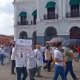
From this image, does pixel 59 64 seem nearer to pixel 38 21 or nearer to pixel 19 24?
pixel 38 21

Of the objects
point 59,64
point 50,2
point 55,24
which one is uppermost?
point 50,2

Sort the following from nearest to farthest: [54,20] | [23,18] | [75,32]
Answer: [75,32] < [54,20] < [23,18]

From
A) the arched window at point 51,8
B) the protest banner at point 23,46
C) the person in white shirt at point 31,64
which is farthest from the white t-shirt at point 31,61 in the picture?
the arched window at point 51,8

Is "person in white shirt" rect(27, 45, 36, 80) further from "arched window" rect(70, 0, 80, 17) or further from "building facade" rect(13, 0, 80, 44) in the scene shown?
"arched window" rect(70, 0, 80, 17)

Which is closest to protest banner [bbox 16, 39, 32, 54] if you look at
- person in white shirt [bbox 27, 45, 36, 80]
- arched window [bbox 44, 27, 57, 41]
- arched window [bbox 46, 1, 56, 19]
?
person in white shirt [bbox 27, 45, 36, 80]

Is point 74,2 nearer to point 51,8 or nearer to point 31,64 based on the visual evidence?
point 51,8

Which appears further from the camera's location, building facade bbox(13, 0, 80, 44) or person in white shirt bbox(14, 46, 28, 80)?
building facade bbox(13, 0, 80, 44)

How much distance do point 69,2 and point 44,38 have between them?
6.04 m

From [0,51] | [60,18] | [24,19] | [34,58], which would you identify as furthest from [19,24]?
[34,58]

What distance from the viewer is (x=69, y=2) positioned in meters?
46.6

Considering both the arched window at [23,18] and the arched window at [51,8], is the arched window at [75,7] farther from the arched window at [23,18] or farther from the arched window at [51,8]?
the arched window at [23,18]

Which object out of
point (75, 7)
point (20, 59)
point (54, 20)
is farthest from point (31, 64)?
point (54, 20)

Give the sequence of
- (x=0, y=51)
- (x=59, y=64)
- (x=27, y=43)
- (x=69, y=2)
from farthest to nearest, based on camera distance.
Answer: (x=69, y=2), (x=0, y=51), (x=27, y=43), (x=59, y=64)

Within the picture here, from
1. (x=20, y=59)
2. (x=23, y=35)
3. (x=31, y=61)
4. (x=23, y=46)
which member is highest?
(x=23, y=35)
